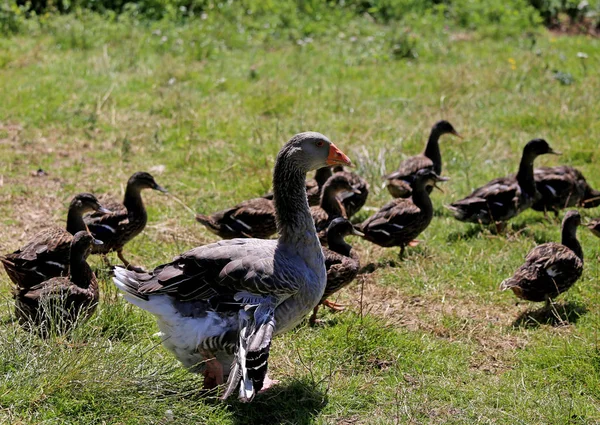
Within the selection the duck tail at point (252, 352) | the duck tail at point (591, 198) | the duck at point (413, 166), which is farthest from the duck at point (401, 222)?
the duck tail at point (252, 352)

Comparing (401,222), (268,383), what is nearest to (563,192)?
(401,222)

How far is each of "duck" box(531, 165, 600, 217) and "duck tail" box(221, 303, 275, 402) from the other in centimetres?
493

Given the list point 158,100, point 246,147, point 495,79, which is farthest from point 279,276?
point 495,79

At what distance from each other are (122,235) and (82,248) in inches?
64.0

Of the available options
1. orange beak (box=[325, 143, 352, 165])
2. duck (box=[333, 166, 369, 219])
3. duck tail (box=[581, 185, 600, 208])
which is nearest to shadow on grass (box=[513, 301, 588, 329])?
orange beak (box=[325, 143, 352, 165])

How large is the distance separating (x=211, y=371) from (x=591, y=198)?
573 cm

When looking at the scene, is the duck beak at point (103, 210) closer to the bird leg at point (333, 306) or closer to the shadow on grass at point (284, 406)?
the bird leg at point (333, 306)

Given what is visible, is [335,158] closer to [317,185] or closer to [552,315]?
[552,315]

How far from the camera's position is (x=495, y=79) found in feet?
44.4

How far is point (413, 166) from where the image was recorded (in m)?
9.85

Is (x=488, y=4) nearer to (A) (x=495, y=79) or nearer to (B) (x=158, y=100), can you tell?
(A) (x=495, y=79)

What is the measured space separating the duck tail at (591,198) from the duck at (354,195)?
260cm

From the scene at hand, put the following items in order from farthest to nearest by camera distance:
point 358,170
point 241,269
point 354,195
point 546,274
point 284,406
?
point 358,170 < point 354,195 < point 546,274 < point 284,406 < point 241,269

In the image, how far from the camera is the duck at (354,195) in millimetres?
9266
